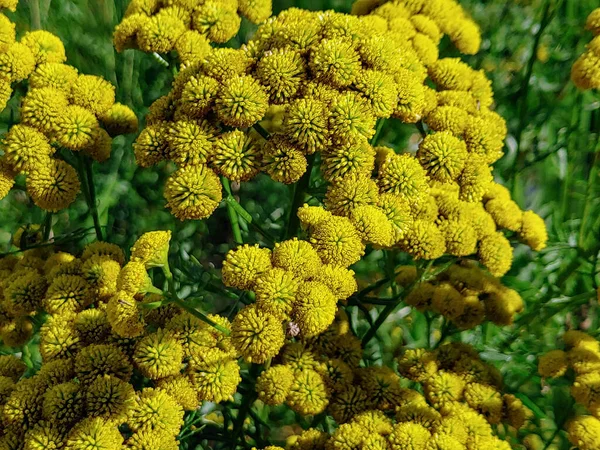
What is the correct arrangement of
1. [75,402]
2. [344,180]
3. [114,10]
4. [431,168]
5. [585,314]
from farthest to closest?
[585,314]
[114,10]
[431,168]
[344,180]
[75,402]

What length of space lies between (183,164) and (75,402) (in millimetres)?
945

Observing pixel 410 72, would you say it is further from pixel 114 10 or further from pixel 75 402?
pixel 114 10

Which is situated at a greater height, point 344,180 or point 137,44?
point 137,44

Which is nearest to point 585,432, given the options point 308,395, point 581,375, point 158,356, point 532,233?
point 581,375

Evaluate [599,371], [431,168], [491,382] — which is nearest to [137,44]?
[431,168]

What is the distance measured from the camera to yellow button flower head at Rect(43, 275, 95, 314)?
7.97ft

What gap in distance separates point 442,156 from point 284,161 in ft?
2.23

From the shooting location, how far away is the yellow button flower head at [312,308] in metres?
1.96

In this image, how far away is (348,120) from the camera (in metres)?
2.19

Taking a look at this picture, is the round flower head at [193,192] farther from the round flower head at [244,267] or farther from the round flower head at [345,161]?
the round flower head at [345,161]

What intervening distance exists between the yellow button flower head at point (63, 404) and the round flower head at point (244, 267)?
69cm

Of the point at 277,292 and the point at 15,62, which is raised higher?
the point at 15,62

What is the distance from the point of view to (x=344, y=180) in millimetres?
2260

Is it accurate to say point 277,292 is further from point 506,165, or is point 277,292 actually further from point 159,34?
point 506,165
